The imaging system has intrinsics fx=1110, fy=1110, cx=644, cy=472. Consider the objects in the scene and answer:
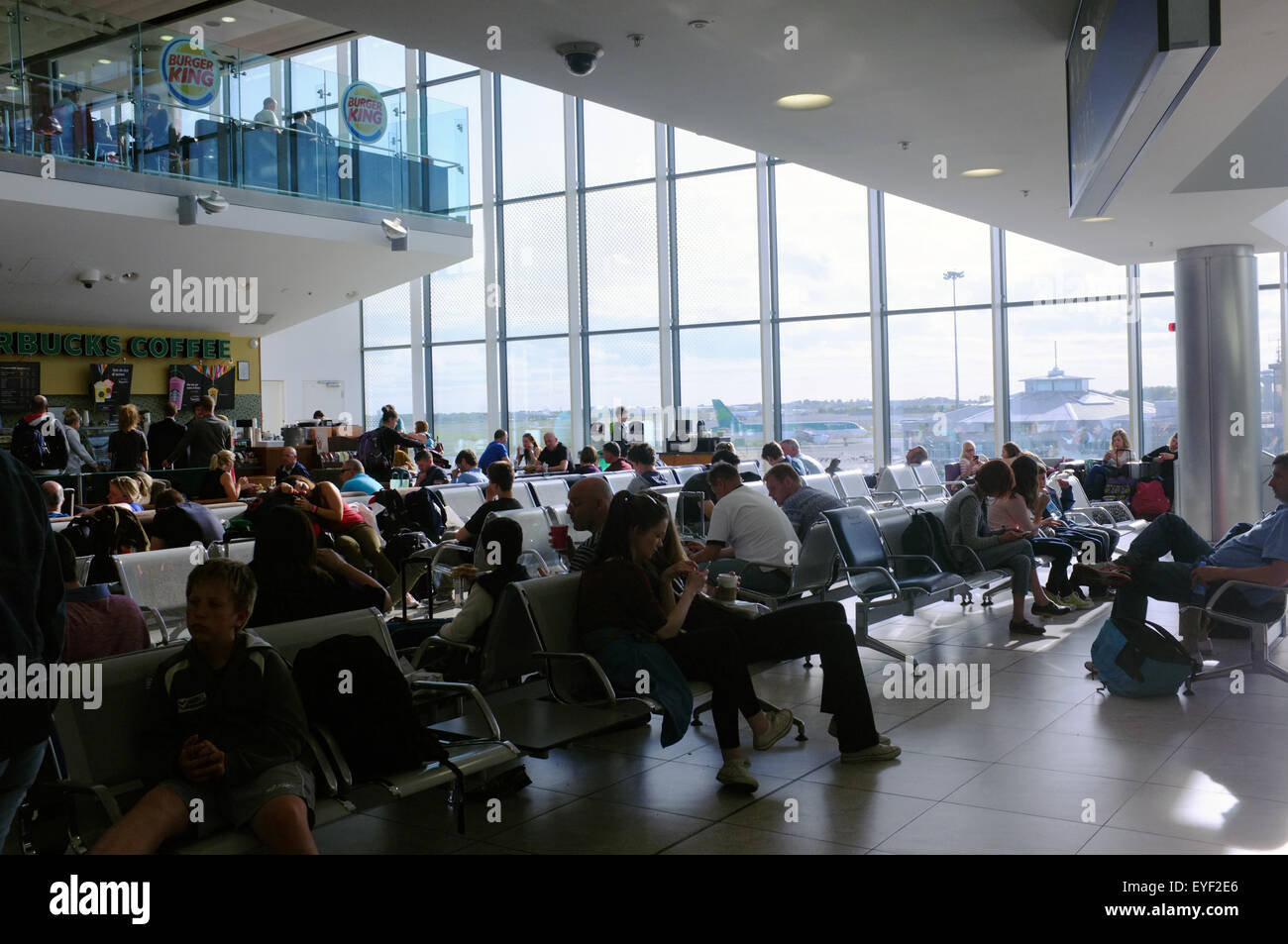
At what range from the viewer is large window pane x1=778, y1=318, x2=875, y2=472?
1712cm

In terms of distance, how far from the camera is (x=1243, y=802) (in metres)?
3.89

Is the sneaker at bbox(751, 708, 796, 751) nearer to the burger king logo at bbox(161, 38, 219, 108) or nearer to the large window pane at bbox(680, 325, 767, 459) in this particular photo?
the burger king logo at bbox(161, 38, 219, 108)

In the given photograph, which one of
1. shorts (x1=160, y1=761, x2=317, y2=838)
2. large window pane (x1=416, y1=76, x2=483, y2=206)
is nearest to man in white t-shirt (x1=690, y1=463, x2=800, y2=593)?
shorts (x1=160, y1=761, x2=317, y2=838)

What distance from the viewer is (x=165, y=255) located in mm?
13039

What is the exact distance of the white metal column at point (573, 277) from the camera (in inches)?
763

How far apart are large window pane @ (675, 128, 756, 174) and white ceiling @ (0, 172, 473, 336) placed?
4232mm

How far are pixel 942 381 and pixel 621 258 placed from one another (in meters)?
5.92

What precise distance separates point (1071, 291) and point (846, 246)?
334 centimetres

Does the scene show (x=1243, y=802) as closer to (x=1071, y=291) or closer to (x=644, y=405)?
(x=1071, y=291)

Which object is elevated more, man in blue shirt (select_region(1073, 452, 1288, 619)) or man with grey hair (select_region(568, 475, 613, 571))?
man with grey hair (select_region(568, 475, 613, 571))

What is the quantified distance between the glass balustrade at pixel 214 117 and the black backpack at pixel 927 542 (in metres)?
9.24

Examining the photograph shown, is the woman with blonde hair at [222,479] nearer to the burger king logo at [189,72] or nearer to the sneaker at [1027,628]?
the burger king logo at [189,72]
